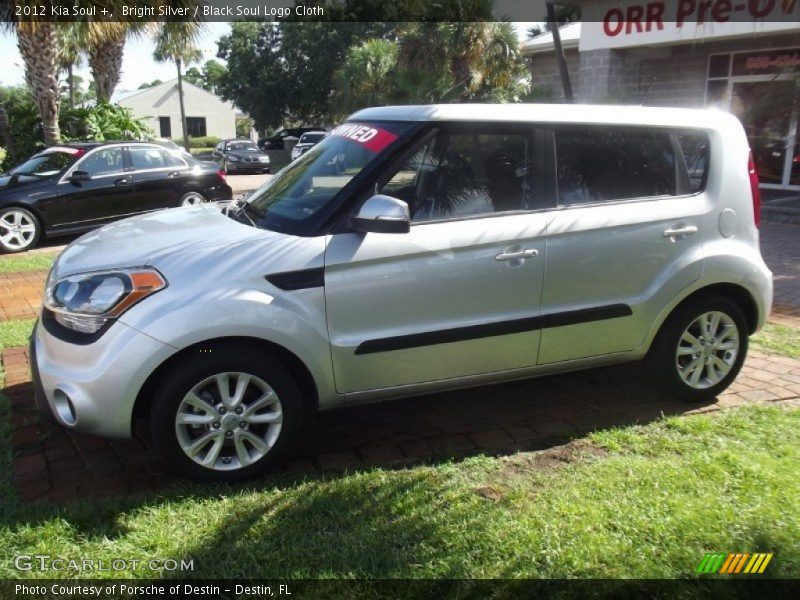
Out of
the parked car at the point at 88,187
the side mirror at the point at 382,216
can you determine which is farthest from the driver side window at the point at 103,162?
the side mirror at the point at 382,216

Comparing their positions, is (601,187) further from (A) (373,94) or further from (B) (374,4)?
(B) (374,4)

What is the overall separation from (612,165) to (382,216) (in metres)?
1.55

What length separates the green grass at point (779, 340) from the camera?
17.9ft

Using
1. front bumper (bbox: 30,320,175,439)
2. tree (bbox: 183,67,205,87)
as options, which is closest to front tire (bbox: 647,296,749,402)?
front bumper (bbox: 30,320,175,439)

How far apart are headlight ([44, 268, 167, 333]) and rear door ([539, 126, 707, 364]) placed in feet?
A: 6.75

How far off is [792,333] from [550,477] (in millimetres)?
3582

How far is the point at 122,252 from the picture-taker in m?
3.49

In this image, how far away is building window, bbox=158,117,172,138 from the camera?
5522 centimetres

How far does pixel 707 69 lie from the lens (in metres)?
15.2

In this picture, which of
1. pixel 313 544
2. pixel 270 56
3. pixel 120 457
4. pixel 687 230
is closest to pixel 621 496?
pixel 313 544

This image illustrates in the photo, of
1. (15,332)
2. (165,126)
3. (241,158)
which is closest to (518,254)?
(15,332)

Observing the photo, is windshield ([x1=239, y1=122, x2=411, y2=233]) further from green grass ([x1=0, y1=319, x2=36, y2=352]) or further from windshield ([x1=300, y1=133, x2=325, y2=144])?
windshield ([x1=300, y1=133, x2=325, y2=144])

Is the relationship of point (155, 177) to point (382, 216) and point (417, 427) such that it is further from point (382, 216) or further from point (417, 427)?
point (382, 216)

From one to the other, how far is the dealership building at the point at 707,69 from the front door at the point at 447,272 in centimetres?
1074
